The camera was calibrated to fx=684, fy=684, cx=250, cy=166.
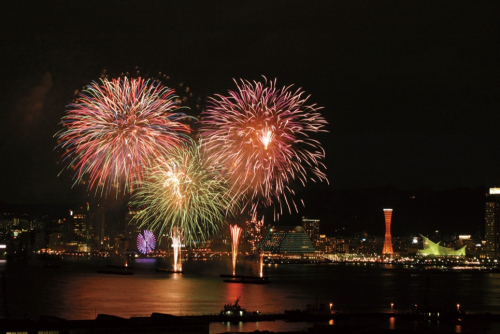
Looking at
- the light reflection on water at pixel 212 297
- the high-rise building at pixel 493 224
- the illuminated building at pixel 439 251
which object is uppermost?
the high-rise building at pixel 493 224

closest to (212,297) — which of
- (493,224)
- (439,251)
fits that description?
(493,224)

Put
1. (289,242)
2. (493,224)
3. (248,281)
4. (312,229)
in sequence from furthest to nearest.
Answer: (312,229) < (289,242) < (493,224) < (248,281)

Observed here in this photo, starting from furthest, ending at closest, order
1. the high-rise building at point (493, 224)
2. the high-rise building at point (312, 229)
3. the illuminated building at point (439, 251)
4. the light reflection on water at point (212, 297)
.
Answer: the high-rise building at point (312, 229) < the illuminated building at point (439, 251) < the high-rise building at point (493, 224) < the light reflection on water at point (212, 297)

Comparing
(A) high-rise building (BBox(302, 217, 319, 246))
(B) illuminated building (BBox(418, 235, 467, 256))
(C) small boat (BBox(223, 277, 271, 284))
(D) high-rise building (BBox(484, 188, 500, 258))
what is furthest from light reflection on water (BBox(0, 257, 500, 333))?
(A) high-rise building (BBox(302, 217, 319, 246))

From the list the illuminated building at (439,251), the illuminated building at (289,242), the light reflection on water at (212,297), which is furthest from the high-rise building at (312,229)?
the light reflection on water at (212,297)

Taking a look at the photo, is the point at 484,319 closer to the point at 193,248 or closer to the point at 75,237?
the point at 193,248

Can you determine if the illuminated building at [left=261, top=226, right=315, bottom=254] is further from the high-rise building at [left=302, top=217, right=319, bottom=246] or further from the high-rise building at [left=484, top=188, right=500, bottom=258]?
the high-rise building at [left=484, top=188, right=500, bottom=258]

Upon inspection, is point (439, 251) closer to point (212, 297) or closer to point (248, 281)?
point (248, 281)

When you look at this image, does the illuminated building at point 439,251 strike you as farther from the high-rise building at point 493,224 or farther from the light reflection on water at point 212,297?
the light reflection on water at point 212,297
